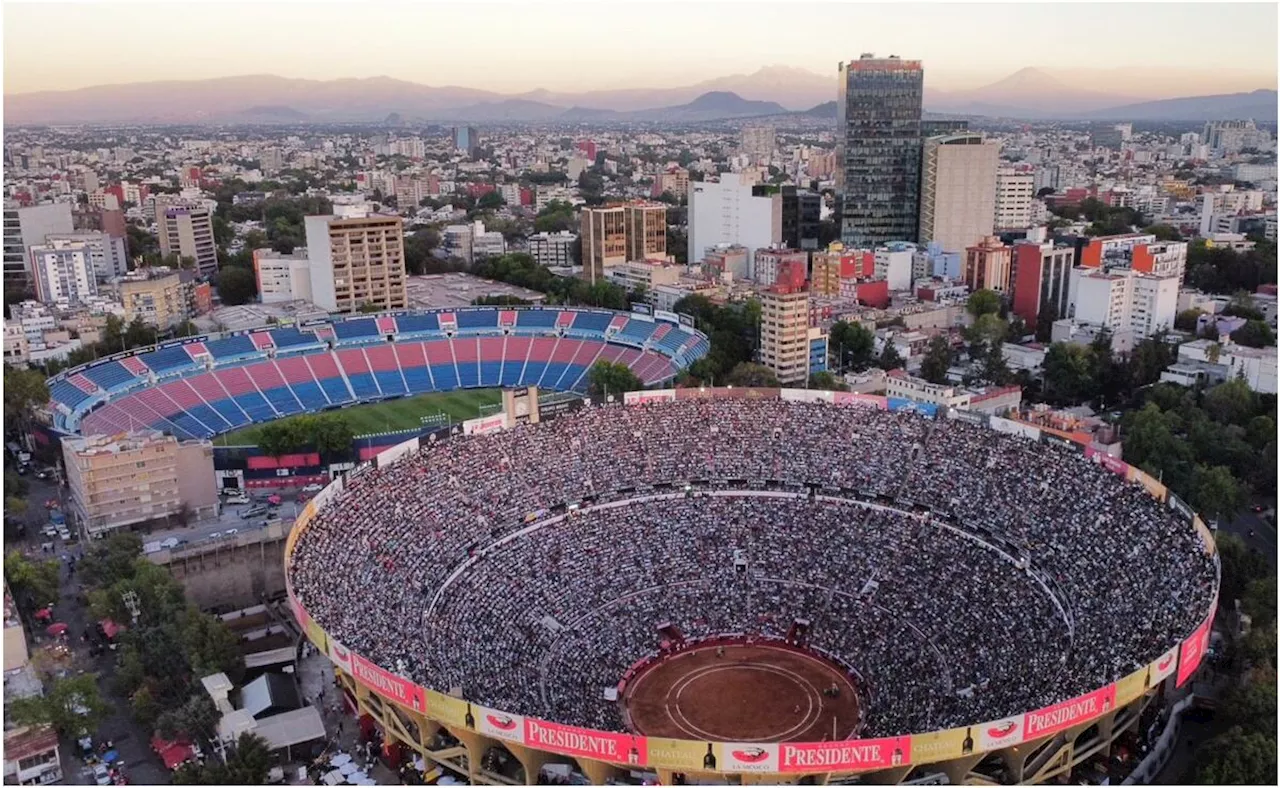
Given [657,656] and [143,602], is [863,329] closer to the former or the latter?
[657,656]

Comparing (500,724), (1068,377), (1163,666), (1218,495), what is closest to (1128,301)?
(1068,377)

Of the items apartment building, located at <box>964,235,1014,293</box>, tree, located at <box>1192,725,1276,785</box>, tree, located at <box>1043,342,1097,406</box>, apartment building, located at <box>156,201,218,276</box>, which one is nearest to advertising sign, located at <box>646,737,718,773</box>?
tree, located at <box>1192,725,1276,785</box>

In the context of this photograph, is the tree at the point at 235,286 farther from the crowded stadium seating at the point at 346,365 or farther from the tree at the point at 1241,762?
the tree at the point at 1241,762

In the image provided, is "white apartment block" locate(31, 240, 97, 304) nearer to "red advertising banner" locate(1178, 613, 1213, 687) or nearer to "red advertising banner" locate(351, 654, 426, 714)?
"red advertising banner" locate(351, 654, 426, 714)

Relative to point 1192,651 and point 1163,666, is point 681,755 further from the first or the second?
point 1192,651

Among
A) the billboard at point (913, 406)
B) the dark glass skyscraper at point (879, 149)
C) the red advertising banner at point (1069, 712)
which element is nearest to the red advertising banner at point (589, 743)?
the red advertising banner at point (1069, 712)

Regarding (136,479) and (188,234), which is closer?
(136,479)
